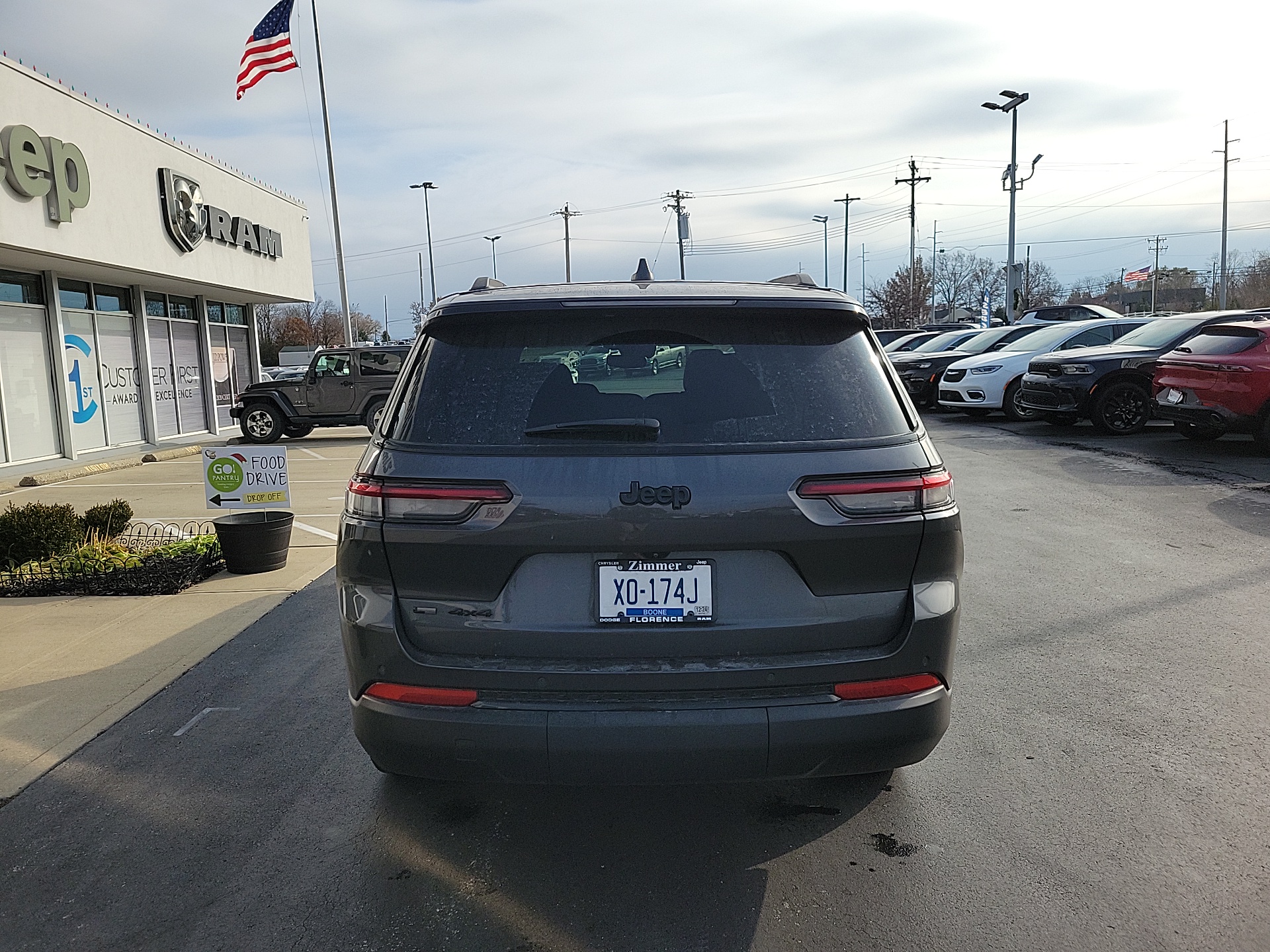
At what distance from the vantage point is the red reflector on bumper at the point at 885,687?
2.59 meters

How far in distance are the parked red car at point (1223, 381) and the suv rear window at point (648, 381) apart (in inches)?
394

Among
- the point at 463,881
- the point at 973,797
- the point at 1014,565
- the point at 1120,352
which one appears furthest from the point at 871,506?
the point at 1120,352

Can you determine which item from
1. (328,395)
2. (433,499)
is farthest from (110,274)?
(433,499)

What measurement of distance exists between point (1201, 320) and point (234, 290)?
1784 cm

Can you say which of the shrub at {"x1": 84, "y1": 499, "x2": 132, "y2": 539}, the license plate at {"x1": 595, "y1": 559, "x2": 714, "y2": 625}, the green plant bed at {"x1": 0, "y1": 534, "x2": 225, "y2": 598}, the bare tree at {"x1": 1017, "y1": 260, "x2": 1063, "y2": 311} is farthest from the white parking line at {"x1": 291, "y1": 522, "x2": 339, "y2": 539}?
the bare tree at {"x1": 1017, "y1": 260, "x2": 1063, "y2": 311}

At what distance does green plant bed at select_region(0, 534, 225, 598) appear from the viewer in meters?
6.48

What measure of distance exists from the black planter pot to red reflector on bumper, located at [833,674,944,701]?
218 inches

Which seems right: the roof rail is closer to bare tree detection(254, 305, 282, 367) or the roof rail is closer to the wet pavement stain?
the wet pavement stain

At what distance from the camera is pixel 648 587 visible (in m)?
2.53

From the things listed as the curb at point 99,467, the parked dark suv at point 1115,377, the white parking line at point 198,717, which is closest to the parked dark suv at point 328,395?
the curb at point 99,467

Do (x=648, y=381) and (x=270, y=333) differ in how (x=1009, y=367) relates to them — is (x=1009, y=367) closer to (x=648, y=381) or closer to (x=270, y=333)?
(x=648, y=381)

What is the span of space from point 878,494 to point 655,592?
68 cm

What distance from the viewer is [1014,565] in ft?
22.0

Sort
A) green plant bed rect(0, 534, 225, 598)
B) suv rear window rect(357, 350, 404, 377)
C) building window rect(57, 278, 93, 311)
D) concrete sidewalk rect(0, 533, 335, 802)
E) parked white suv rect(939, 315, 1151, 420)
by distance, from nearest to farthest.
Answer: concrete sidewalk rect(0, 533, 335, 802) < green plant bed rect(0, 534, 225, 598) < building window rect(57, 278, 93, 311) < parked white suv rect(939, 315, 1151, 420) < suv rear window rect(357, 350, 404, 377)
